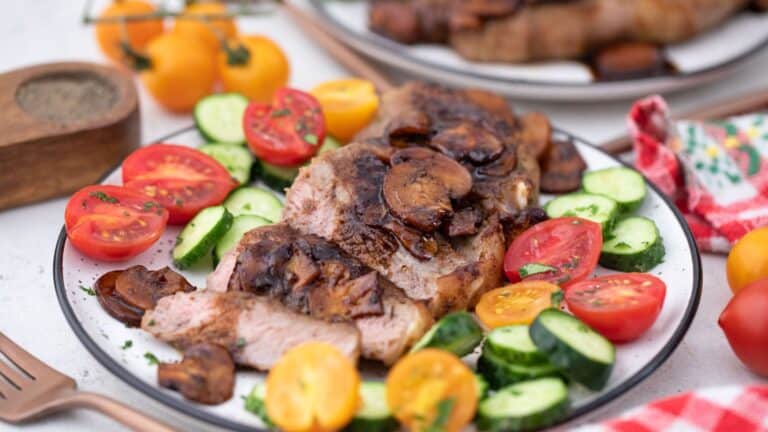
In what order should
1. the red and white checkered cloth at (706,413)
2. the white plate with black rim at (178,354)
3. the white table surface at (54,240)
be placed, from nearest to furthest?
the white plate with black rim at (178,354) < the red and white checkered cloth at (706,413) < the white table surface at (54,240)

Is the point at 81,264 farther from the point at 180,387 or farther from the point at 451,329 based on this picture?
the point at 451,329

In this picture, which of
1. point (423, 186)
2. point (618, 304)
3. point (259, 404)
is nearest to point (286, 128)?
point (423, 186)

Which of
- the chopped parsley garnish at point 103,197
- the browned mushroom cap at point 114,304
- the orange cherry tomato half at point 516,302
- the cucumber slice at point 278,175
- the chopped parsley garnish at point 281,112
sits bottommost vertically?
the browned mushroom cap at point 114,304

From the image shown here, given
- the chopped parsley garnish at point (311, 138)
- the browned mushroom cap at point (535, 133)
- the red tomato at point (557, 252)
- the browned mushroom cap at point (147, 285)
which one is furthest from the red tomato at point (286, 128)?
the red tomato at point (557, 252)

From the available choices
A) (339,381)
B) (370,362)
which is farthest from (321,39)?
(339,381)

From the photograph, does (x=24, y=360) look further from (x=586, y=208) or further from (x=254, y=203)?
(x=586, y=208)

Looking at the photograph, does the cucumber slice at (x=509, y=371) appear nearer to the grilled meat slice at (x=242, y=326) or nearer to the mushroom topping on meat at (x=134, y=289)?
the grilled meat slice at (x=242, y=326)
